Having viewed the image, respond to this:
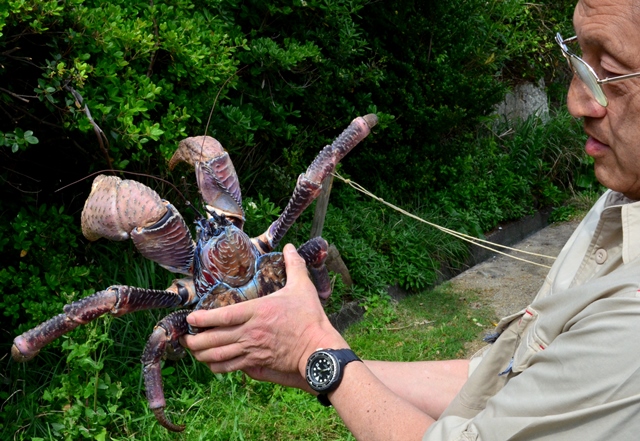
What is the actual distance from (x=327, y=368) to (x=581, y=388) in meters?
0.69

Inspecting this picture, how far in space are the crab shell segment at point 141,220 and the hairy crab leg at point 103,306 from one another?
121 millimetres

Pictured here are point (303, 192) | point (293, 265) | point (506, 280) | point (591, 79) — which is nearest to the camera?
point (591, 79)

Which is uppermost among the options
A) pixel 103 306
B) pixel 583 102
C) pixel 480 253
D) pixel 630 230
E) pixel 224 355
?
pixel 583 102

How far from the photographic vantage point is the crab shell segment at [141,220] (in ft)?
7.75

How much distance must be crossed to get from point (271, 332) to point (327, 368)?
20cm

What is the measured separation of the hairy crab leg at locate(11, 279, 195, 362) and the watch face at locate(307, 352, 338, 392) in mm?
671

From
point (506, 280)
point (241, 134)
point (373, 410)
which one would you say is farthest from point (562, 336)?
point (506, 280)

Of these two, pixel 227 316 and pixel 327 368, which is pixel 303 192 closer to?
pixel 227 316

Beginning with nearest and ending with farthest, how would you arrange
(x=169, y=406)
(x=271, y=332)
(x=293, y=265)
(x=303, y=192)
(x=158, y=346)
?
(x=271, y=332) → (x=293, y=265) → (x=158, y=346) → (x=303, y=192) → (x=169, y=406)

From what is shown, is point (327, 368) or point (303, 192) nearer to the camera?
point (327, 368)

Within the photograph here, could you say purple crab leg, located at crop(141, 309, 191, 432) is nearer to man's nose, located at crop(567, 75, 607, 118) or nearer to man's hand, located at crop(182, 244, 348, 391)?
man's hand, located at crop(182, 244, 348, 391)

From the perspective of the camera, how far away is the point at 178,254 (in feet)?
7.97

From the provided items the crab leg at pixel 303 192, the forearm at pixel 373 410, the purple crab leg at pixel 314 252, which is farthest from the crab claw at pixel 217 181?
the forearm at pixel 373 410

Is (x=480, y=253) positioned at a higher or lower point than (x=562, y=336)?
lower
